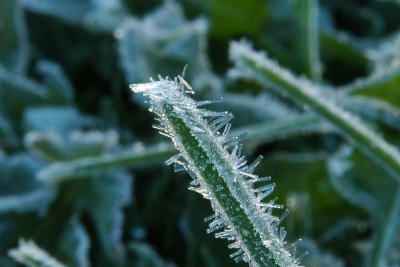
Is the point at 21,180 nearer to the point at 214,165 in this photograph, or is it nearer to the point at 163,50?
the point at 163,50

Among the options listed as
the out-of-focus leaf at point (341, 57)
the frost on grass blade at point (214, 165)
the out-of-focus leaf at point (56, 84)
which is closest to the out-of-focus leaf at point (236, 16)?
the out-of-focus leaf at point (341, 57)

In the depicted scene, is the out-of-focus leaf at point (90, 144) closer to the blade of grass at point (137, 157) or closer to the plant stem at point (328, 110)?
the blade of grass at point (137, 157)

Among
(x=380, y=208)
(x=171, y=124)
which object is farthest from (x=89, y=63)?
(x=171, y=124)

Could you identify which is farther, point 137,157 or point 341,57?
point 341,57

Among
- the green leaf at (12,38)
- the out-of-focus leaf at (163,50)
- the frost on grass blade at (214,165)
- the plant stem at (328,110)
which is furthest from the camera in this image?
the green leaf at (12,38)

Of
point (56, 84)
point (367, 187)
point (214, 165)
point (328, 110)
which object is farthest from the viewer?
point (56, 84)

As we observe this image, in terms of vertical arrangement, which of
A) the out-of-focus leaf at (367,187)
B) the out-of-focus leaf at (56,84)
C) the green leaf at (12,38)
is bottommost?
the out-of-focus leaf at (367,187)

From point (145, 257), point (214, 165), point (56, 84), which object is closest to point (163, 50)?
point (56, 84)

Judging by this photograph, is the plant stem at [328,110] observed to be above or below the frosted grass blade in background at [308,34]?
below

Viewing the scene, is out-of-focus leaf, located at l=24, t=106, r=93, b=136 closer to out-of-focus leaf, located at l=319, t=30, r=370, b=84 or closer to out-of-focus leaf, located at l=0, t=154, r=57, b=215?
out-of-focus leaf, located at l=0, t=154, r=57, b=215
